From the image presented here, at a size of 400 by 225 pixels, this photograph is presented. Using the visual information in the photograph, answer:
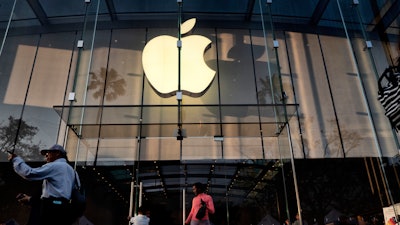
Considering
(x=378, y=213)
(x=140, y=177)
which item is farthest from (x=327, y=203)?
(x=140, y=177)

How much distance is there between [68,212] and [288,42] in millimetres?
9766

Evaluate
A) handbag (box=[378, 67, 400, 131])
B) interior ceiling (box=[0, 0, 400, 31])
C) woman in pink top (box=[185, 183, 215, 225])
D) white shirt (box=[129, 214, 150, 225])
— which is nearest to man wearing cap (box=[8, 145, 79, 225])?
woman in pink top (box=[185, 183, 215, 225])

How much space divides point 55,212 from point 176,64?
560 cm

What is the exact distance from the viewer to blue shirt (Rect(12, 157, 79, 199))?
3.06m

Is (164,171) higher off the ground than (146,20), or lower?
lower

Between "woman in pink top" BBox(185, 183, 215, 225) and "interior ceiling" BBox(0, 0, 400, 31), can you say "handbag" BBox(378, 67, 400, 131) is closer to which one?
"woman in pink top" BBox(185, 183, 215, 225)

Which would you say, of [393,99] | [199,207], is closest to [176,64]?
[199,207]

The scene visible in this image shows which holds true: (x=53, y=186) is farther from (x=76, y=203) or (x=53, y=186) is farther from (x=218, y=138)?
(x=218, y=138)

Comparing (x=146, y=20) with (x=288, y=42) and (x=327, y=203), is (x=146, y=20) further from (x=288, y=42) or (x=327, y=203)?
(x=327, y=203)

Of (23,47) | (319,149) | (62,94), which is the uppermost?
(23,47)

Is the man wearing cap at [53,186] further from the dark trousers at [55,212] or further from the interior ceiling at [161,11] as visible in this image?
the interior ceiling at [161,11]

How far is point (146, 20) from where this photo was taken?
1088cm

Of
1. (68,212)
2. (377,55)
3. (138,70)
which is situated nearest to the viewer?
(68,212)

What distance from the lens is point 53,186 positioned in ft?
10.4
